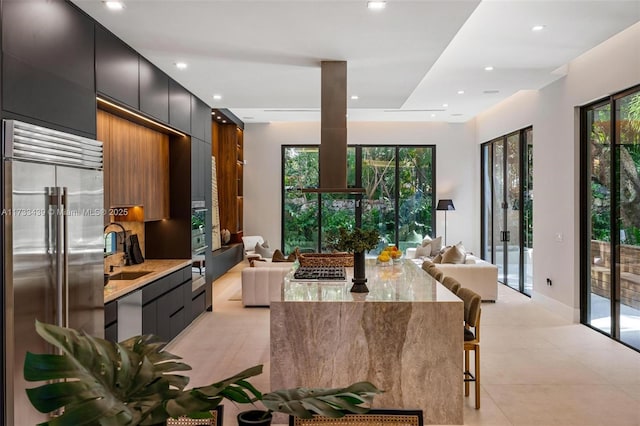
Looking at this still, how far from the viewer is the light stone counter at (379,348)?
3422 mm

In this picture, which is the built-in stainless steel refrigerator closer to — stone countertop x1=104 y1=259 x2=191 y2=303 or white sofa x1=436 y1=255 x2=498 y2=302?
stone countertop x1=104 y1=259 x2=191 y2=303

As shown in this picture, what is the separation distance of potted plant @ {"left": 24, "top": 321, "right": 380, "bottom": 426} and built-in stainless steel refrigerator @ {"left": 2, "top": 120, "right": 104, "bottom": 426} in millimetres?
2025

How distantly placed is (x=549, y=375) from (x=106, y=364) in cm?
437

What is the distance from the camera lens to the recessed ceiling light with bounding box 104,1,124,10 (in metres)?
3.36

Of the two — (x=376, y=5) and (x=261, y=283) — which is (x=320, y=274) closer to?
(x=376, y=5)

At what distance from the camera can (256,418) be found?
3.93 ft

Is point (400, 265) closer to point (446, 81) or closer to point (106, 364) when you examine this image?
point (446, 81)

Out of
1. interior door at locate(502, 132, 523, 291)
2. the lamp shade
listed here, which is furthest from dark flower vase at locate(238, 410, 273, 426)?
the lamp shade

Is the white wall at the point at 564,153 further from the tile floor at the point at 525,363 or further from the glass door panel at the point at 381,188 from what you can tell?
the glass door panel at the point at 381,188

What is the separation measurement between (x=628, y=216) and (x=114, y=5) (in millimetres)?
5094

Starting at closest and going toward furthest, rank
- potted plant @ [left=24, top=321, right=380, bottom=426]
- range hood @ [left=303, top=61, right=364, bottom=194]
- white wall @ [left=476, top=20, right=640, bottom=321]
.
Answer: potted plant @ [left=24, top=321, right=380, bottom=426], range hood @ [left=303, top=61, right=364, bottom=194], white wall @ [left=476, top=20, right=640, bottom=321]

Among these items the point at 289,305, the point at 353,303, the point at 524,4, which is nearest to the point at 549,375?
the point at 353,303

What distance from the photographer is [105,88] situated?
3883mm

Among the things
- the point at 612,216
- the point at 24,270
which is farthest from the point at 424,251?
the point at 24,270
